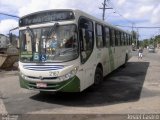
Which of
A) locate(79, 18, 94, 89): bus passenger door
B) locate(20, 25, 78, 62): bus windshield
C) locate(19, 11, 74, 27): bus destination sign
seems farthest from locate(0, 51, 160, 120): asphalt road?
locate(19, 11, 74, 27): bus destination sign

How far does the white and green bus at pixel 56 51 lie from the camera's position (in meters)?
9.84

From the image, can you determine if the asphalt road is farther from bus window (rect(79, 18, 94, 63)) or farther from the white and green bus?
bus window (rect(79, 18, 94, 63))

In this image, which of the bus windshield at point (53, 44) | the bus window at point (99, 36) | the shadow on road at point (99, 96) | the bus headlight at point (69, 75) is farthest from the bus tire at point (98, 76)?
the bus windshield at point (53, 44)

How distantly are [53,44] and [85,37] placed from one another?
134 cm

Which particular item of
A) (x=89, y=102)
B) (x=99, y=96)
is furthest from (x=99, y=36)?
(x=89, y=102)

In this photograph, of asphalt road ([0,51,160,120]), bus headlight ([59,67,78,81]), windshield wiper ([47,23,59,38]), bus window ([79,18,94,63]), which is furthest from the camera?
bus window ([79,18,94,63])

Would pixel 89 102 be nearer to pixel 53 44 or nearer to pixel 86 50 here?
pixel 86 50

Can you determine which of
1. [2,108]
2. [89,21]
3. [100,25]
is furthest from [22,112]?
[100,25]

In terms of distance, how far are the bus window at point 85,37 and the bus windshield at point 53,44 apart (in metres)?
0.42

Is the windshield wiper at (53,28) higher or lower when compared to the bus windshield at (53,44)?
higher

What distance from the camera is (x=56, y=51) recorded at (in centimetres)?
990

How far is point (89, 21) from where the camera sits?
1155 centimetres

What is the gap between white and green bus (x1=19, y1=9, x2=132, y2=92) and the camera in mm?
9844

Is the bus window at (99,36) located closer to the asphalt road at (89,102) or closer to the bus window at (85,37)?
the bus window at (85,37)
